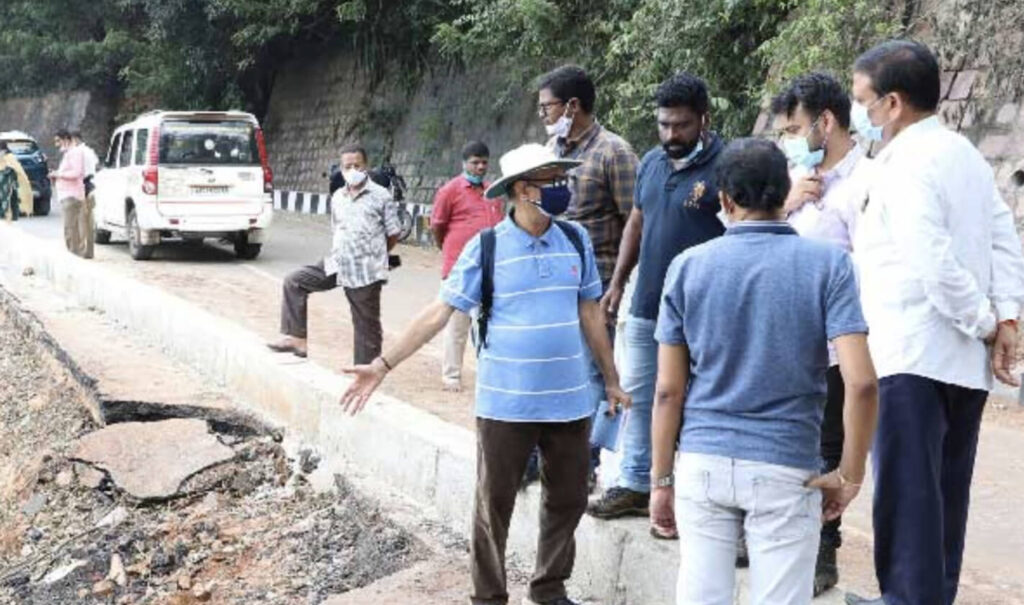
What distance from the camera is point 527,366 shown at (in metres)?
3.71

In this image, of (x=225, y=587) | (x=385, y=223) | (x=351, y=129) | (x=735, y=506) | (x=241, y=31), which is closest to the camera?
(x=735, y=506)

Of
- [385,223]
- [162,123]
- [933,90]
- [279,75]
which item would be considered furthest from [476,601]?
[279,75]

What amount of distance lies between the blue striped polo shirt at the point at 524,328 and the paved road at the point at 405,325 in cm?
119

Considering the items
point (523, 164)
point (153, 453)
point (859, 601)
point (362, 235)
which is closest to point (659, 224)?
point (523, 164)

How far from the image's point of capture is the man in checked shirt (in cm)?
443

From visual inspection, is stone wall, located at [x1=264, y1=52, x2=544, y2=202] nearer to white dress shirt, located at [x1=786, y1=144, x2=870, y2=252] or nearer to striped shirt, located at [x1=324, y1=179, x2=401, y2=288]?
striped shirt, located at [x1=324, y1=179, x2=401, y2=288]

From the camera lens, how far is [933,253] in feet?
9.88

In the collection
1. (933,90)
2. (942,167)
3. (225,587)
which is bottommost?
(225,587)

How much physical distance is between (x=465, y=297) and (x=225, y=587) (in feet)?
7.62

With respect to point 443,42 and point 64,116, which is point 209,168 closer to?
point 443,42

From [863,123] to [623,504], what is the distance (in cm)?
156

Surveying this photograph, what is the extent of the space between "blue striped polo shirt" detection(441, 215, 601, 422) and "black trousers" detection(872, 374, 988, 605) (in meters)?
1.03

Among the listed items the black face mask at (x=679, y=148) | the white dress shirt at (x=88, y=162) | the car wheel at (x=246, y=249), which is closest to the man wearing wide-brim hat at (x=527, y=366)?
the black face mask at (x=679, y=148)

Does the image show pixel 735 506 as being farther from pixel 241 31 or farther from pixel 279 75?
pixel 279 75
